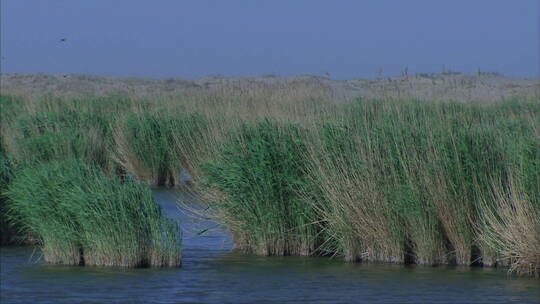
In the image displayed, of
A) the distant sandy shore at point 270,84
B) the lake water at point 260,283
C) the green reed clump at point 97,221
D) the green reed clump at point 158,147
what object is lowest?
the lake water at point 260,283

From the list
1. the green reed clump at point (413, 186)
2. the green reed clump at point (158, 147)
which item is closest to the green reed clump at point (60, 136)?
the green reed clump at point (158, 147)

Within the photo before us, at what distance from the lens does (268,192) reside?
12.8m

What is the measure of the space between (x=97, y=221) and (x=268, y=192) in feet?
7.22

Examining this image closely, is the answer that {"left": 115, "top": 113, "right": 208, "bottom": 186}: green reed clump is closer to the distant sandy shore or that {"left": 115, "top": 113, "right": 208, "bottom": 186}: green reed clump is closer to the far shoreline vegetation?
the far shoreline vegetation

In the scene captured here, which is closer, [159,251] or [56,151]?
[159,251]

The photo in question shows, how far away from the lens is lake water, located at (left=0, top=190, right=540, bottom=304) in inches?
404

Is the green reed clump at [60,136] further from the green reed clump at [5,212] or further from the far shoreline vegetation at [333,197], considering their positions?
the far shoreline vegetation at [333,197]

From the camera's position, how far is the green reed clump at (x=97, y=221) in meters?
11.5

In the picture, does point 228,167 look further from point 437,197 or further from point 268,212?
point 437,197

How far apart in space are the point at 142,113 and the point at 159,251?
10682 mm

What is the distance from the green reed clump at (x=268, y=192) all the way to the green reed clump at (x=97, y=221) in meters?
1.12

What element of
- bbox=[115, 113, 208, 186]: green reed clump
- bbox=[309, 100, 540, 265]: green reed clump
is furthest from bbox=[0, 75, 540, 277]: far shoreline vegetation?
bbox=[115, 113, 208, 186]: green reed clump

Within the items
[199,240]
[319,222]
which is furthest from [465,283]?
[199,240]

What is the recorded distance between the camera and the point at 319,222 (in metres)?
12.7
